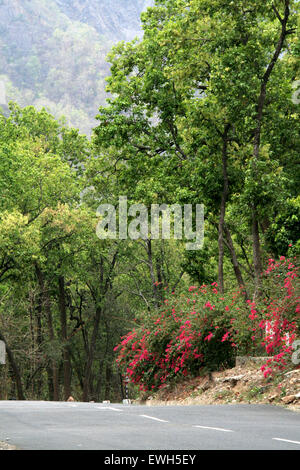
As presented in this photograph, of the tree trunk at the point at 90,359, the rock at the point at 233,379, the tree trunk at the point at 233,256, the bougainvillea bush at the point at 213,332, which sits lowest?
the tree trunk at the point at 90,359

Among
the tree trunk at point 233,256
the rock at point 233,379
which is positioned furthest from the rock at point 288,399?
the tree trunk at point 233,256

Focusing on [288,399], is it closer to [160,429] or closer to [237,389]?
[237,389]

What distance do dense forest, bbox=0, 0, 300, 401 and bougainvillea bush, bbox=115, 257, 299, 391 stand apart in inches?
1.8

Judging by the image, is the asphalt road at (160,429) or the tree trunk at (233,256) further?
the tree trunk at (233,256)

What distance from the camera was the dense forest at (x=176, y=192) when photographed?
2069cm

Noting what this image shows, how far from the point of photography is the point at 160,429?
10938 mm

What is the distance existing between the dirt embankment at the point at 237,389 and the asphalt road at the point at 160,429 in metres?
0.96

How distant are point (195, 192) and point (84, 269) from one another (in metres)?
22.2

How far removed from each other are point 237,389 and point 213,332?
2.27m

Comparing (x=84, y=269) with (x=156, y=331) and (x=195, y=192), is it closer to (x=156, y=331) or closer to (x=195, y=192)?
(x=195, y=192)

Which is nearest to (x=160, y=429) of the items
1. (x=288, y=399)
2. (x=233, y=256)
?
(x=288, y=399)

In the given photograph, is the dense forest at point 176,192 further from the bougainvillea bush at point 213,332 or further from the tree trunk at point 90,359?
Result: the tree trunk at point 90,359

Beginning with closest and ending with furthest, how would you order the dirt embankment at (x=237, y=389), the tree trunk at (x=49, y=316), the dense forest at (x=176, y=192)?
the dirt embankment at (x=237, y=389) → the dense forest at (x=176, y=192) → the tree trunk at (x=49, y=316)
